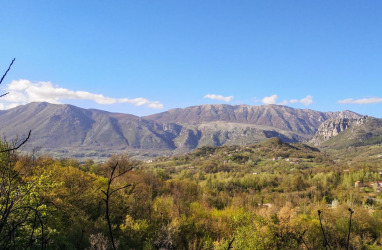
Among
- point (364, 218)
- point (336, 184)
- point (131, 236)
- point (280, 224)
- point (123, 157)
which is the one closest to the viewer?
point (131, 236)

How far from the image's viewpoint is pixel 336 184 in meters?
90.6

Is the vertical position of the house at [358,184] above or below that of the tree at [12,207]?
below

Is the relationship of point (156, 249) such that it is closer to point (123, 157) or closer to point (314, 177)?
point (123, 157)

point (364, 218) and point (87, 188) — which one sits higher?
point (87, 188)

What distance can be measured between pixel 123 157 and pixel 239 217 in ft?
123

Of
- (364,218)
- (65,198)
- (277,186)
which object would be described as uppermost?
(65,198)

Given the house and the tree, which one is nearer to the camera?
the tree

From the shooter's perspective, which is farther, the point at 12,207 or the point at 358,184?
the point at 358,184

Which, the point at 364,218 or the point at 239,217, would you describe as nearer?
the point at 239,217

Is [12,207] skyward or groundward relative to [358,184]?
skyward

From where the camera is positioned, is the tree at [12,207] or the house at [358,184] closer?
the tree at [12,207]

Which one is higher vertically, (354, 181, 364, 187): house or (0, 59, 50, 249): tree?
(0, 59, 50, 249): tree

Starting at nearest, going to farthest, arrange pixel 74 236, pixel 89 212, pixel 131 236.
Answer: pixel 74 236 < pixel 131 236 < pixel 89 212

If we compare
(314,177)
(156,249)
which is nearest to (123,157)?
(156,249)
